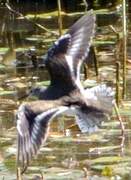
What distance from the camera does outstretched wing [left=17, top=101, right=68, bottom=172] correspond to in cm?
438

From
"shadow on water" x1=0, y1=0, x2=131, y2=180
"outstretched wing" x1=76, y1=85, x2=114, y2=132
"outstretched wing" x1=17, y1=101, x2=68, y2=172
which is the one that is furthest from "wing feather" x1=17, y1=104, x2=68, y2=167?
"shadow on water" x1=0, y1=0, x2=131, y2=180

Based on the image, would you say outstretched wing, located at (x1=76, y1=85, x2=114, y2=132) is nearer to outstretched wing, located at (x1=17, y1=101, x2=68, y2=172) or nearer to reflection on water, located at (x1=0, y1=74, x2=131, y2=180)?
outstretched wing, located at (x1=17, y1=101, x2=68, y2=172)

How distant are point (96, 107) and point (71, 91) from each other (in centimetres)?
18

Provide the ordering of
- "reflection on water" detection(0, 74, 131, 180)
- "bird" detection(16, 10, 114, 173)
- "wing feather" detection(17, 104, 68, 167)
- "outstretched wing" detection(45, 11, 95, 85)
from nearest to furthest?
"wing feather" detection(17, 104, 68, 167) → "bird" detection(16, 10, 114, 173) → "outstretched wing" detection(45, 11, 95, 85) → "reflection on water" detection(0, 74, 131, 180)

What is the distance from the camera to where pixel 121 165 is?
5355 mm

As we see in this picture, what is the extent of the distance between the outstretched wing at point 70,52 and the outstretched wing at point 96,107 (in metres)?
0.15

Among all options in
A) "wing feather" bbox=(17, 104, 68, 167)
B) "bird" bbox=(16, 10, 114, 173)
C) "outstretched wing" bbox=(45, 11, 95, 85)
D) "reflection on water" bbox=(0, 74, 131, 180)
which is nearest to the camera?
"wing feather" bbox=(17, 104, 68, 167)

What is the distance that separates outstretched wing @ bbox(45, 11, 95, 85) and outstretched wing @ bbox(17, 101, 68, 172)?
215 mm

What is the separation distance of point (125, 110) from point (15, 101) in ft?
3.88

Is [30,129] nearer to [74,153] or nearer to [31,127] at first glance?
[31,127]

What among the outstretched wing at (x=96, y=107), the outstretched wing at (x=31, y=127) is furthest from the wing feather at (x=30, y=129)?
the outstretched wing at (x=96, y=107)

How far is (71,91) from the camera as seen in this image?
498 cm

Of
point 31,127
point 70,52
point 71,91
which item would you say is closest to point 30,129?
point 31,127

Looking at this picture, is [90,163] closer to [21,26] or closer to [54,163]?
[54,163]
